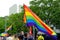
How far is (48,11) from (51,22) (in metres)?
1.68

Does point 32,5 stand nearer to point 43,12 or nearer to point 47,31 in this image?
point 43,12

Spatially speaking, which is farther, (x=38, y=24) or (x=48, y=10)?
(x=48, y=10)

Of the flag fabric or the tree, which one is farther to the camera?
the tree

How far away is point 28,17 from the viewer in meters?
14.4

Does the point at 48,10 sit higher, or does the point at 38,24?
the point at 48,10

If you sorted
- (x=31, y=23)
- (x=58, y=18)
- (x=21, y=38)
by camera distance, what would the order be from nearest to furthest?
(x=31, y=23)
(x=21, y=38)
(x=58, y=18)

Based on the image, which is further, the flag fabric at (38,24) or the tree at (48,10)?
the tree at (48,10)

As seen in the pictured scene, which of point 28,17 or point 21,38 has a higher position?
→ point 28,17

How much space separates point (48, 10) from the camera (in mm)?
46500

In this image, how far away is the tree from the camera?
4619 centimetres

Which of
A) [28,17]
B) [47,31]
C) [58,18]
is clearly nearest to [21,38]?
[28,17]

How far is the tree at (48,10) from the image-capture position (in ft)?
152

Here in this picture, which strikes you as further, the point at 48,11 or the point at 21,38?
the point at 48,11

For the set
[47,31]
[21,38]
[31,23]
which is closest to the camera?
[47,31]
